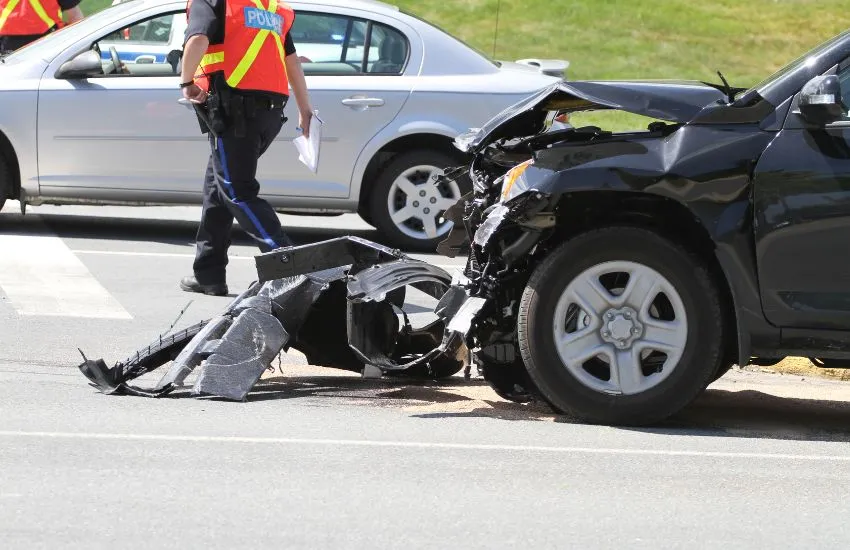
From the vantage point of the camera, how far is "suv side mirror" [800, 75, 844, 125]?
219 inches

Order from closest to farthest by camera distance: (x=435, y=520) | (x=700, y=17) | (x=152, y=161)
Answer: (x=435, y=520), (x=152, y=161), (x=700, y=17)

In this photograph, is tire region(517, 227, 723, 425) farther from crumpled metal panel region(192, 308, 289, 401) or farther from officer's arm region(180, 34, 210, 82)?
officer's arm region(180, 34, 210, 82)

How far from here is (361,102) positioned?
10922 millimetres

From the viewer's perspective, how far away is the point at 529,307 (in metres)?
5.88

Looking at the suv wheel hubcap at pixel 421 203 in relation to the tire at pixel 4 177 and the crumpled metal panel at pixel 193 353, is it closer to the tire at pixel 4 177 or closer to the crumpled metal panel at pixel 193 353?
the tire at pixel 4 177

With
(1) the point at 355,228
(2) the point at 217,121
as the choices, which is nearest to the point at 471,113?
(1) the point at 355,228

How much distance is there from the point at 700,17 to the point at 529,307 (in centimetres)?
2636

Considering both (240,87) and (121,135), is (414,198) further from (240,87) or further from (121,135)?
(240,87)

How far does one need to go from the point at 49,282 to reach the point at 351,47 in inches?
120

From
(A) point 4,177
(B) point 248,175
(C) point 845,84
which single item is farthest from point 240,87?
(C) point 845,84

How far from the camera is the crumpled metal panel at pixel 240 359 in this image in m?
6.29

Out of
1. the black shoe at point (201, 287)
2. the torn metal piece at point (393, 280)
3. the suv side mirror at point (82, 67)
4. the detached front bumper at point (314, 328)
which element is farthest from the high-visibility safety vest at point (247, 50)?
the suv side mirror at point (82, 67)

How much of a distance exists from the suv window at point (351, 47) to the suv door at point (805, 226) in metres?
5.67

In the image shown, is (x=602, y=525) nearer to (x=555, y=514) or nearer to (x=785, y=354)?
(x=555, y=514)
